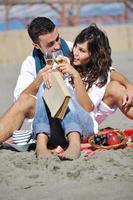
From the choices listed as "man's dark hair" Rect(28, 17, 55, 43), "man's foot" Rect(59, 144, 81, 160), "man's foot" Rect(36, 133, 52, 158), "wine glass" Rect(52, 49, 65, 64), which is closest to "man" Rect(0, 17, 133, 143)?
"man's dark hair" Rect(28, 17, 55, 43)

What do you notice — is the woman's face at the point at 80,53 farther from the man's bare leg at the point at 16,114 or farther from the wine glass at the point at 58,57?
the man's bare leg at the point at 16,114

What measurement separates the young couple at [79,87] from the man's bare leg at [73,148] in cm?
8

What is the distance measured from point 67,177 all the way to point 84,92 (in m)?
0.98

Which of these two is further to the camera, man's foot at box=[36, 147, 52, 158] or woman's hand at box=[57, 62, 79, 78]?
woman's hand at box=[57, 62, 79, 78]

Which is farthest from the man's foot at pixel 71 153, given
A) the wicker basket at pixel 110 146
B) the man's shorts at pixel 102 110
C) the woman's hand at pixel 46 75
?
the man's shorts at pixel 102 110

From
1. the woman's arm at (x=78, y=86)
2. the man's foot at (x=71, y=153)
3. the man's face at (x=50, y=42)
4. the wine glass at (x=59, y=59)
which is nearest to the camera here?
the man's foot at (x=71, y=153)

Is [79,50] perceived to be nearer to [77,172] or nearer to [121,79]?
[121,79]

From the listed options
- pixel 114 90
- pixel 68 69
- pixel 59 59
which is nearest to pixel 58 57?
pixel 59 59

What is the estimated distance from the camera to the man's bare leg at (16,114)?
16.1ft

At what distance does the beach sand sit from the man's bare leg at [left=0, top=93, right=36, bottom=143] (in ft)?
0.81

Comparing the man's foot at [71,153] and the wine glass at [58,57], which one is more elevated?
the wine glass at [58,57]

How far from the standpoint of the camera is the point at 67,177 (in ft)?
12.9

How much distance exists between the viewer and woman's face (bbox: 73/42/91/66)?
4965 mm

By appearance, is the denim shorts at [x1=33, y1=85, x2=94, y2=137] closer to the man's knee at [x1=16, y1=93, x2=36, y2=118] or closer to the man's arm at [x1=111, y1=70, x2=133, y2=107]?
the man's knee at [x1=16, y1=93, x2=36, y2=118]
